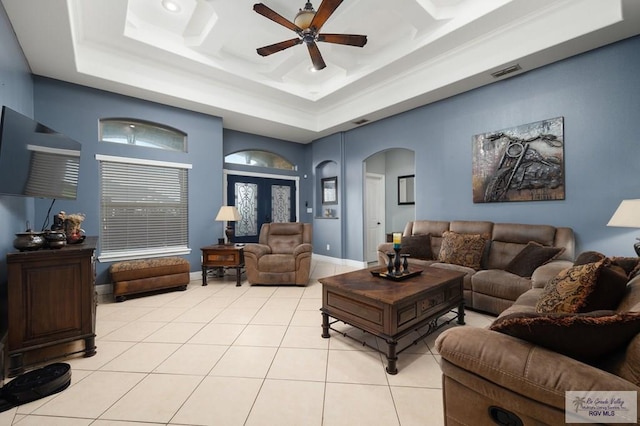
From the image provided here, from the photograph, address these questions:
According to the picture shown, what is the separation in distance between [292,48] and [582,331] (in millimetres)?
4213

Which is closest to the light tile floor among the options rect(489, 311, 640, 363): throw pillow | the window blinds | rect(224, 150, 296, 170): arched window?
rect(489, 311, 640, 363): throw pillow

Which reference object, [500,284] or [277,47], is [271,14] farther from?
[500,284]

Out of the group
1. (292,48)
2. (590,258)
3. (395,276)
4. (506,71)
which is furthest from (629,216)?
(292,48)

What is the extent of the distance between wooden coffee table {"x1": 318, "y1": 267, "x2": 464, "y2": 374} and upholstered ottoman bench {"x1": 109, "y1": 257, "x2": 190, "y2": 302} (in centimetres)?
254

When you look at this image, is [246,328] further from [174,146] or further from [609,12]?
[609,12]

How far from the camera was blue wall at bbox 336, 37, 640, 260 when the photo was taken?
9.29ft

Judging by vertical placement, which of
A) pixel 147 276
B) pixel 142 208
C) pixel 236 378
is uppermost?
pixel 142 208

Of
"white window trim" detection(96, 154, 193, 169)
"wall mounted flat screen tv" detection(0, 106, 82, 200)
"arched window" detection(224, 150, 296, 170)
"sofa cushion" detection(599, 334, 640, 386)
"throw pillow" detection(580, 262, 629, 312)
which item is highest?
"arched window" detection(224, 150, 296, 170)

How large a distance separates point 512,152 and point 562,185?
0.69 metres

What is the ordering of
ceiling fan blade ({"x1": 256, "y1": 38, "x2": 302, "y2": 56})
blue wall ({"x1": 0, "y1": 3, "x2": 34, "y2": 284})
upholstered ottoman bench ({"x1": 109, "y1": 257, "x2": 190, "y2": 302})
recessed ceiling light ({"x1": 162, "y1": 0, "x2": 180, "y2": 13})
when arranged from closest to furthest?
blue wall ({"x1": 0, "y1": 3, "x2": 34, "y2": 284}), ceiling fan blade ({"x1": 256, "y1": 38, "x2": 302, "y2": 56}), recessed ceiling light ({"x1": 162, "y1": 0, "x2": 180, "y2": 13}), upholstered ottoman bench ({"x1": 109, "y1": 257, "x2": 190, "y2": 302})

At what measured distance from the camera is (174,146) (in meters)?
4.64

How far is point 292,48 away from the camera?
3.83m

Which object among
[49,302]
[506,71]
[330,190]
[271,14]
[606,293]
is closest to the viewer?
[606,293]

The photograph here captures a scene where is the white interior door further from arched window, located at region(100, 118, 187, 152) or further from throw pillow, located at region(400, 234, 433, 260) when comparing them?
arched window, located at region(100, 118, 187, 152)
